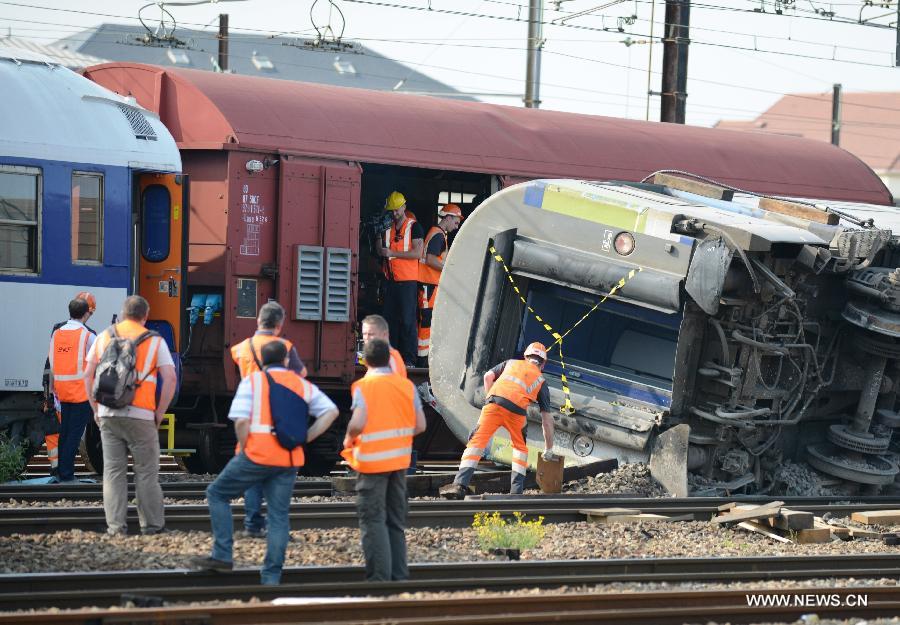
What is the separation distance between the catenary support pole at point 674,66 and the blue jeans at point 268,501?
1643 centimetres

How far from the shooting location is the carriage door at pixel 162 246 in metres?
12.7

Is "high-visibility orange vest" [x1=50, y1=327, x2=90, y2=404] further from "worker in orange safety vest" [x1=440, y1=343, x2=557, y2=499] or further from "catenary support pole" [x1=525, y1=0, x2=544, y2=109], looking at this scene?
"catenary support pole" [x1=525, y1=0, x2=544, y2=109]

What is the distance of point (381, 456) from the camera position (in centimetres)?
757

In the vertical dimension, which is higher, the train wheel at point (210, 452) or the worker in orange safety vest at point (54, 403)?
the worker in orange safety vest at point (54, 403)

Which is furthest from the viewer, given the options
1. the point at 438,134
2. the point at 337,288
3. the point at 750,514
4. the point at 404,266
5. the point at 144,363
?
the point at 438,134

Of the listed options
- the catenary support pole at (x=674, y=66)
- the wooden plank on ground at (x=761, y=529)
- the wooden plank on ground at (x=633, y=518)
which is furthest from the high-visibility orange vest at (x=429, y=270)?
the catenary support pole at (x=674, y=66)

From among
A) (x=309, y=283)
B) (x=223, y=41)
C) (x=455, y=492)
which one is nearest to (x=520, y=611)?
(x=455, y=492)

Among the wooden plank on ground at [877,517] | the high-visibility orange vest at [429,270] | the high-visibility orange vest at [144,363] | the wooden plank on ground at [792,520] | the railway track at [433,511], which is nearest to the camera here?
the high-visibility orange vest at [144,363]

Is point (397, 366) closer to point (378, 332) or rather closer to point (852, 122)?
point (378, 332)

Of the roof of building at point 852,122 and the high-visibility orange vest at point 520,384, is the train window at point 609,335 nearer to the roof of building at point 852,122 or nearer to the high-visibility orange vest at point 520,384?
the high-visibility orange vest at point 520,384

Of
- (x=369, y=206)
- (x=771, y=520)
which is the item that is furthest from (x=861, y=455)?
(x=369, y=206)

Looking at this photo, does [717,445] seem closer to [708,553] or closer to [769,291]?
[769,291]

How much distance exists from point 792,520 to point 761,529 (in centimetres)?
32

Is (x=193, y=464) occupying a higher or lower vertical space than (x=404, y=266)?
lower
